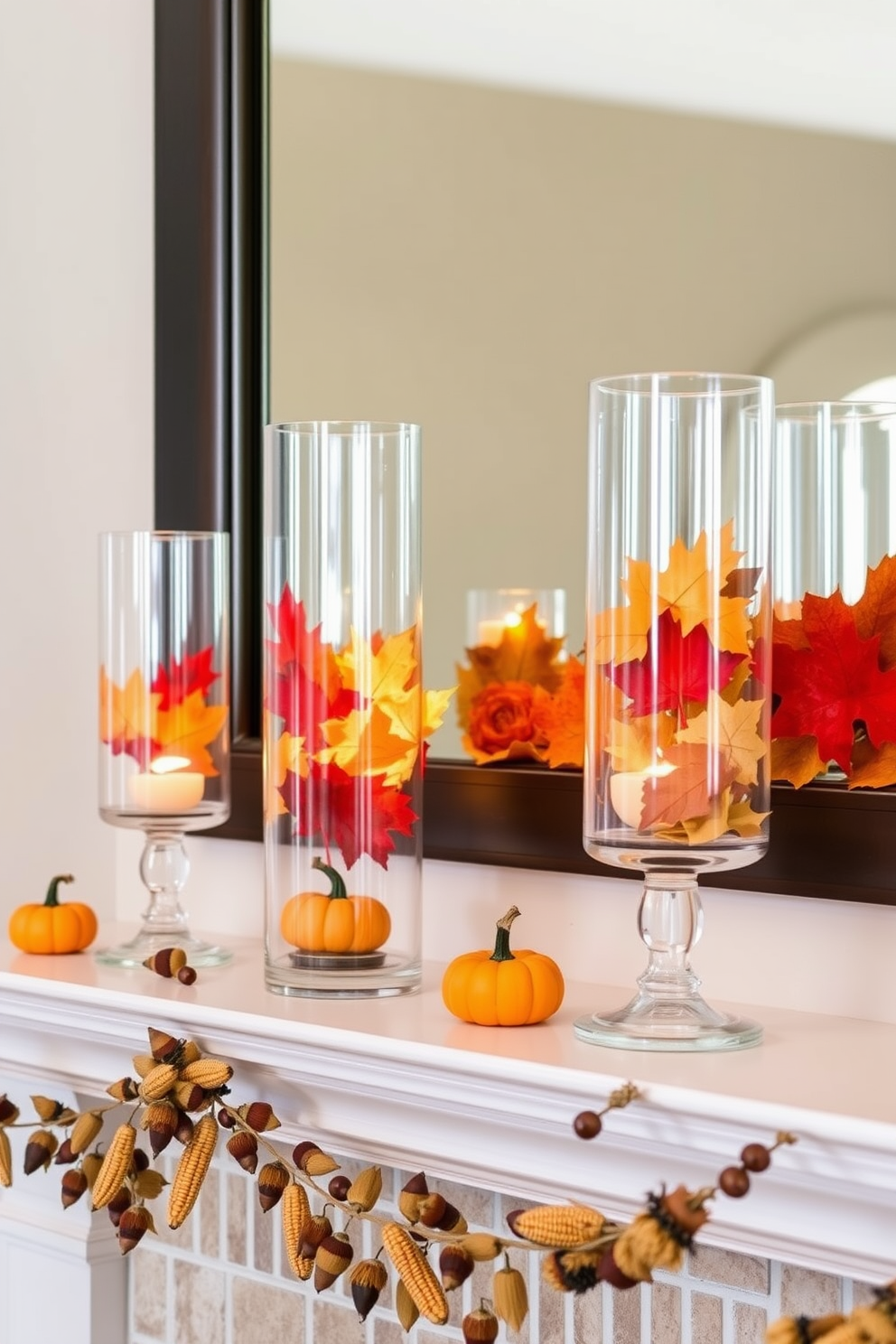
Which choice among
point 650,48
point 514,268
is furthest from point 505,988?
point 650,48

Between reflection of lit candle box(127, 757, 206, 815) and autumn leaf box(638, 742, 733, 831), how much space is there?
1.63ft

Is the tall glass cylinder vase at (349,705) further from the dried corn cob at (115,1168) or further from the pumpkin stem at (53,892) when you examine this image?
the pumpkin stem at (53,892)

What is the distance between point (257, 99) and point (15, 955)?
83cm

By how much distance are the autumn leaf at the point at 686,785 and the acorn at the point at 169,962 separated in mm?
437

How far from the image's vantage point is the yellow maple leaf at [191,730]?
129 cm

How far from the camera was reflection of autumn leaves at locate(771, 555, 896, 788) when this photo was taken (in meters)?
1.00

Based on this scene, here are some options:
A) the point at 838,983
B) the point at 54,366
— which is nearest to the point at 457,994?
the point at 838,983

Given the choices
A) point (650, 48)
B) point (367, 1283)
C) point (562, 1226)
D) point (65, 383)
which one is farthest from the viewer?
point (65, 383)

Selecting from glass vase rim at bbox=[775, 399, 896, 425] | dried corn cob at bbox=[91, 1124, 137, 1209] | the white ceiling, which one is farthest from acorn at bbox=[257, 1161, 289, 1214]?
the white ceiling

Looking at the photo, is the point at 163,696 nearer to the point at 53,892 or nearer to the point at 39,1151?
the point at 53,892

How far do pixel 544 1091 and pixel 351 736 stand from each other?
0.33m

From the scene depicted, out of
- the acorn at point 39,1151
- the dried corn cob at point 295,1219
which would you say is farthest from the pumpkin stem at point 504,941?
the acorn at point 39,1151

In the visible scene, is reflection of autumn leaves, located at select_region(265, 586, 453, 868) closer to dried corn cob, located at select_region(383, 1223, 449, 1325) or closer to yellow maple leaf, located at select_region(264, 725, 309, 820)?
yellow maple leaf, located at select_region(264, 725, 309, 820)

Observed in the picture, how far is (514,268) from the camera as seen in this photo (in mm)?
1365
